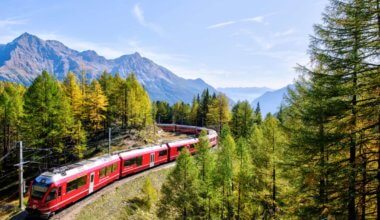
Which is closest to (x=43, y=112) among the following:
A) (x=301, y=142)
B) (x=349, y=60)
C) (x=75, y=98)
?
(x=75, y=98)

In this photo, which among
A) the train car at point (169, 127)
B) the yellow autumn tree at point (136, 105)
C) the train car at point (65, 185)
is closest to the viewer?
the train car at point (65, 185)

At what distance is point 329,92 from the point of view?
1191 centimetres

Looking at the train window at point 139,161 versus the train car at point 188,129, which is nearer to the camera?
the train window at point 139,161

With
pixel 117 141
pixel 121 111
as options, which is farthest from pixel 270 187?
pixel 121 111

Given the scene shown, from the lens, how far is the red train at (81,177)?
846 inches

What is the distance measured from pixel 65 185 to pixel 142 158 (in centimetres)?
1346

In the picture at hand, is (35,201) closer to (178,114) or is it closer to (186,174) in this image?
(186,174)

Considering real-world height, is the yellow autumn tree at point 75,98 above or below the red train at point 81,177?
above

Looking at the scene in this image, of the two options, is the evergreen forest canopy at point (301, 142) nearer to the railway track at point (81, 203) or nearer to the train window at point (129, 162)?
the railway track at point (81, 203)

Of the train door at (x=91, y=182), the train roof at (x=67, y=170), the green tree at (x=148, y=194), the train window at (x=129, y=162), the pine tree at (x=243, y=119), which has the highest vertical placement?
the pine tree at (x=243, y=119)

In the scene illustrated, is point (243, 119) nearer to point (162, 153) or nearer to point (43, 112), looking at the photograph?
point (162, 153)

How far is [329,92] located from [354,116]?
51.8 inches

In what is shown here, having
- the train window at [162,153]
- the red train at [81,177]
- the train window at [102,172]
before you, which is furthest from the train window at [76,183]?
the train window at [162,153]

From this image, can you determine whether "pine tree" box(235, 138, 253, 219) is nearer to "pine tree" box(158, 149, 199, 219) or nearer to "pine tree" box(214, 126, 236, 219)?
"pine tree" box(214, 126, 236, 219)
